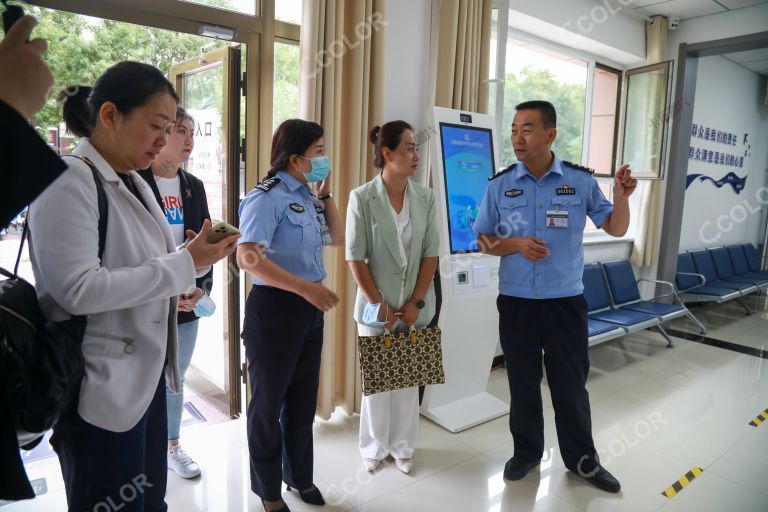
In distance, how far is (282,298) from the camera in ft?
6.47

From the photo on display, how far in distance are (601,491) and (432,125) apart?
2.16m

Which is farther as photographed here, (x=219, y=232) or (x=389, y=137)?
(x=389, y=137)

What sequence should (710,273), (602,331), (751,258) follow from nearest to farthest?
(602,331) < (710,273) < (751,258)

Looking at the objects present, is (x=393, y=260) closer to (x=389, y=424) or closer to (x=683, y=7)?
(x=389, y=424)

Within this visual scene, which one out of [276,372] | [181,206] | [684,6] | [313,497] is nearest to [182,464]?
[313,497]

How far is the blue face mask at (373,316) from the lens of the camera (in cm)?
246

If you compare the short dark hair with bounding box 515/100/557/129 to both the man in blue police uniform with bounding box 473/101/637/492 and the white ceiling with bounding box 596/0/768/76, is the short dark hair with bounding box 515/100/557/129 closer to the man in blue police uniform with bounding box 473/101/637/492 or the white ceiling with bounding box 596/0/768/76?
the man in blue police uniform with bounding box 473/101/637/492

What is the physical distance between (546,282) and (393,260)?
75 cm

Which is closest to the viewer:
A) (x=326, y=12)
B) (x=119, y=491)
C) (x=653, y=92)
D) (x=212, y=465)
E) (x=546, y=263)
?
(x=119, y=491)

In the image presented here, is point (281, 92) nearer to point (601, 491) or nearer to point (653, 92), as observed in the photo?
point (601, 491)

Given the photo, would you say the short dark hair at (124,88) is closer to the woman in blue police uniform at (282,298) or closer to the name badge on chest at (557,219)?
the woman in blue police uniform at (282,298)

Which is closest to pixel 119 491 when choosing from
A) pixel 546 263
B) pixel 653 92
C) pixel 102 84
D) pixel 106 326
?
pixel 106 326

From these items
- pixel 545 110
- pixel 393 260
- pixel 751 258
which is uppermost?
pixel 545 110

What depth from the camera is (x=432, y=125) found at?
2.96 metres
